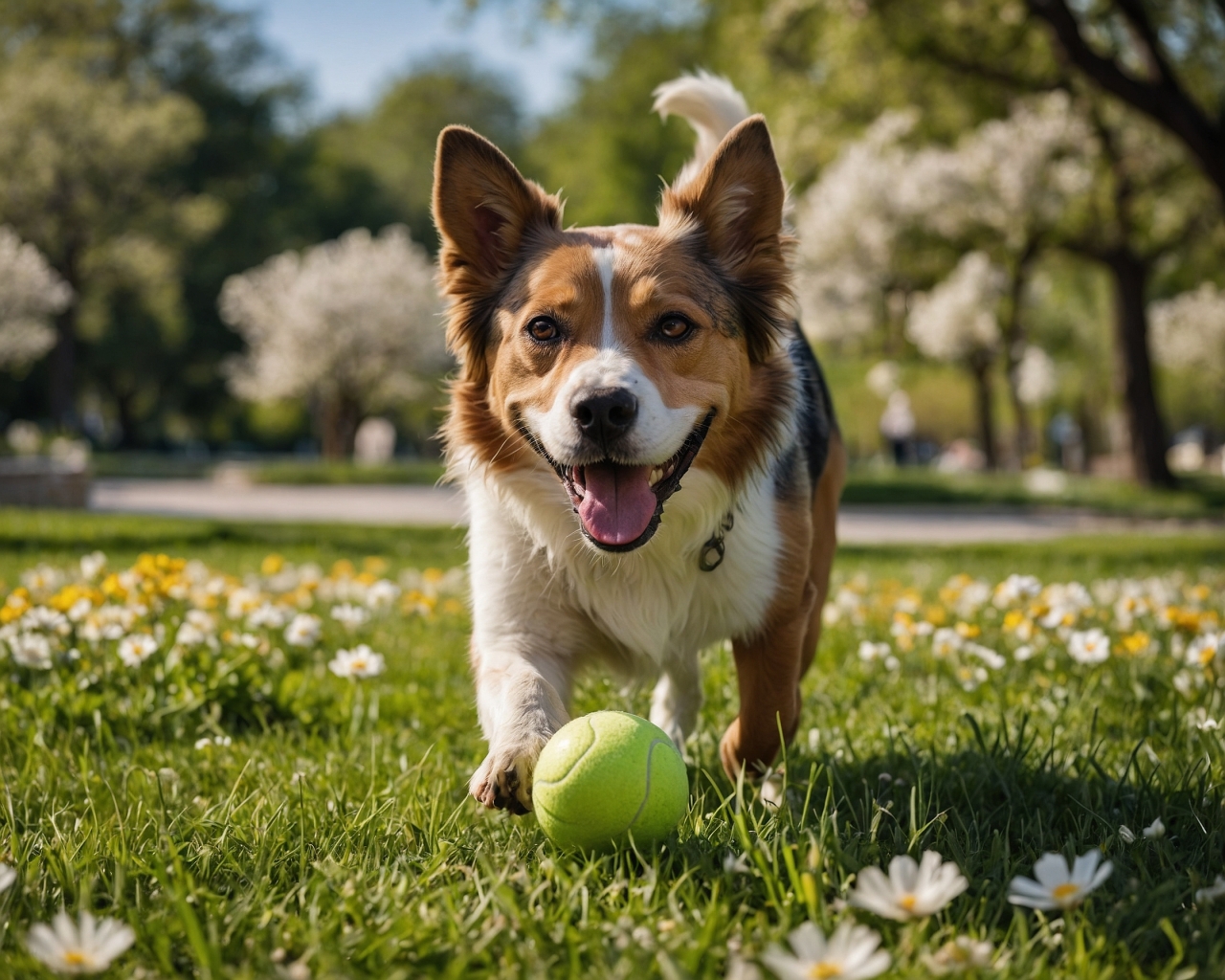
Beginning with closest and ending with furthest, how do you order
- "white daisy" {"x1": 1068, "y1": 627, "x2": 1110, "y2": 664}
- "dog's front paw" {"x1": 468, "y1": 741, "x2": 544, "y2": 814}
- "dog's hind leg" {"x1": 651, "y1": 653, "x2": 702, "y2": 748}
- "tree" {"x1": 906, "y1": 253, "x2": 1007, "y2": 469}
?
1. "dog's front paw" {"x1": 468, "y1": 741, "x2": 544, "y2": 814}
2. "dog's hind leg" {"x1": 651, "y1": 653, "x2": 702, "y2": 748}
3. "white daisy" {"x1": 1068, "y1": 627, "x2": 1110, "y2": 664}
4. "tree" {"x1": 906, "y1": 253, "x2": 1007, "y2": 469}

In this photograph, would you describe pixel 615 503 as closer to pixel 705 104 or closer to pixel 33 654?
pixel 705 104

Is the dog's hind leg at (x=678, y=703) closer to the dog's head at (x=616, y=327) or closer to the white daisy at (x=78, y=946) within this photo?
the dog's head at (x=616, y=327)

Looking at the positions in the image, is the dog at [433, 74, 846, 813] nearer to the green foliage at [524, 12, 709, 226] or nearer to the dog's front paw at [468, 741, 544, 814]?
the dog's front paw at [468, 741, 544, 814]

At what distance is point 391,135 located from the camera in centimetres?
5862

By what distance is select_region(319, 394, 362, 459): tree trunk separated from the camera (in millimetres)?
36375

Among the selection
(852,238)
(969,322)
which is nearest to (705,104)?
(852,238)

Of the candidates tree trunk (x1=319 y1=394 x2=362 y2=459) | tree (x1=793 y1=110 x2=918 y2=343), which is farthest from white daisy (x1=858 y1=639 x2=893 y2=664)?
tree trunk (x1=319 y1=394 x2=362 y2=459)

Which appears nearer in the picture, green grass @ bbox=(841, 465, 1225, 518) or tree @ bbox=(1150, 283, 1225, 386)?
green grass @ bbox=(841, 465, 1225, 518)

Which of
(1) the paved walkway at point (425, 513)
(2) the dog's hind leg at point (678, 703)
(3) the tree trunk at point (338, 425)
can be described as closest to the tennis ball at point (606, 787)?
(2) the dog's hind leg at point (678, 703)

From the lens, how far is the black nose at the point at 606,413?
302cm

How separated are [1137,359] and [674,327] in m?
19.8

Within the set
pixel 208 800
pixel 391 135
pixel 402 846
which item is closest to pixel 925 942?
pixel 402 846

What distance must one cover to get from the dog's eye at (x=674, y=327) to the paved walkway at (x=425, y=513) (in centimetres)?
1058

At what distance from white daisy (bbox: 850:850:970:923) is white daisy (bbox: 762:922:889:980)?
134mm
